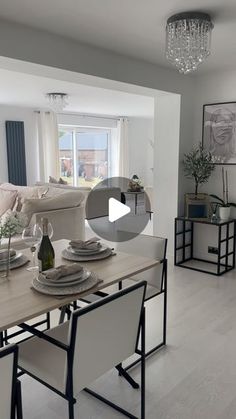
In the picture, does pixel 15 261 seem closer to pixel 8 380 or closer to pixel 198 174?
pixel 8 380

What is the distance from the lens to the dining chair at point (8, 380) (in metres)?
1.05

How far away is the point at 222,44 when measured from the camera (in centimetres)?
291

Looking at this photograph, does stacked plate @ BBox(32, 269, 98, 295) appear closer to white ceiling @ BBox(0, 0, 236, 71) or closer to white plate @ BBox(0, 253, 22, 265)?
white plate @ BBox(0, 253, 22, 265)

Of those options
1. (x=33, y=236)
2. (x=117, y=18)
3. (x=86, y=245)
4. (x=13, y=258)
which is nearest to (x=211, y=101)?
(x=117, y=18)

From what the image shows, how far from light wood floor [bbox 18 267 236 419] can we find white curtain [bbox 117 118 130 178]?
24.6ft

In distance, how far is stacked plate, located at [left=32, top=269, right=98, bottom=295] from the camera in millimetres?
1580

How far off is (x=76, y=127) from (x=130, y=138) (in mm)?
2011

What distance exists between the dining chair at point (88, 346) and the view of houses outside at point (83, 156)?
295 inches

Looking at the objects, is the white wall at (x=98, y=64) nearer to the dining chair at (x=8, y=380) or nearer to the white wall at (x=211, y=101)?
the white wall at (x=211, y=101)

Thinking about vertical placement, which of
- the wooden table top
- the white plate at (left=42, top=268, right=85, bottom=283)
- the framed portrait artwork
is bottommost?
the wooden table top
